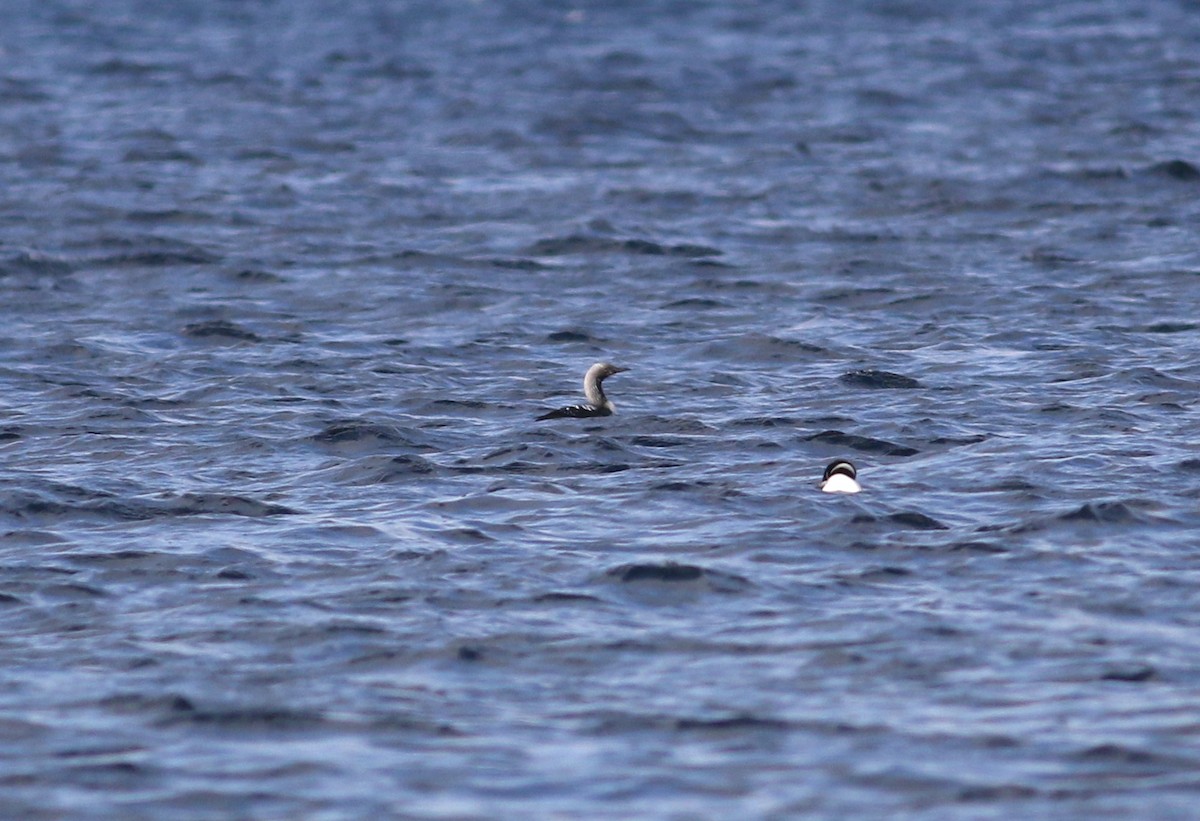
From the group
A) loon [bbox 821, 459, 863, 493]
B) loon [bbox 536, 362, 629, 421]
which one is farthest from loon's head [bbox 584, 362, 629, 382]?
loon [bbox 821, 459, 863, 493]

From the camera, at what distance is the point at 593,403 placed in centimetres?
1708

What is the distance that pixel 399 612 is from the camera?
12133mm

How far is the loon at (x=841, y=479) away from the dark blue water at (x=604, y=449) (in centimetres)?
13

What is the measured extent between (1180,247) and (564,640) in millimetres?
14577

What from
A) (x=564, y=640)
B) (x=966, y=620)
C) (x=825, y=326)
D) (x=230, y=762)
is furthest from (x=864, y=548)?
(x=825, y=326)

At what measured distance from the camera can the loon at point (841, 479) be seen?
1424cm

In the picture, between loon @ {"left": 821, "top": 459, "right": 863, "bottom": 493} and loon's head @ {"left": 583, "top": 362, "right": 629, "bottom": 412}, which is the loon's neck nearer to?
loon's head @ {"left": 583, "top": 362, "right": 629, "bottom": 412}

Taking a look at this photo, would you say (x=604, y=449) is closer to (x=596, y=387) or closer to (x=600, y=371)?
(x=596, y=387)

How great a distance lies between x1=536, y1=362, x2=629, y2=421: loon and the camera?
16.8 meters

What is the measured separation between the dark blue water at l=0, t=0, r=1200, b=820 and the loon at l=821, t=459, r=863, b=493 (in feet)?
0.42

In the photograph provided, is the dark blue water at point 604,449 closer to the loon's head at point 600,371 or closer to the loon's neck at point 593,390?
the loon's neck at point 593,390

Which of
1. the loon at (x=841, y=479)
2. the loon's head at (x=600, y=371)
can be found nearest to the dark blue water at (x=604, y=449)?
the loon at (x=841, y=479)

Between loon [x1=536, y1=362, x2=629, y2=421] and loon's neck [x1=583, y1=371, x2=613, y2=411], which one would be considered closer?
loon [x1=536, y1=362, x2=629, y2=421]

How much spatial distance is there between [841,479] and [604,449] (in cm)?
255
